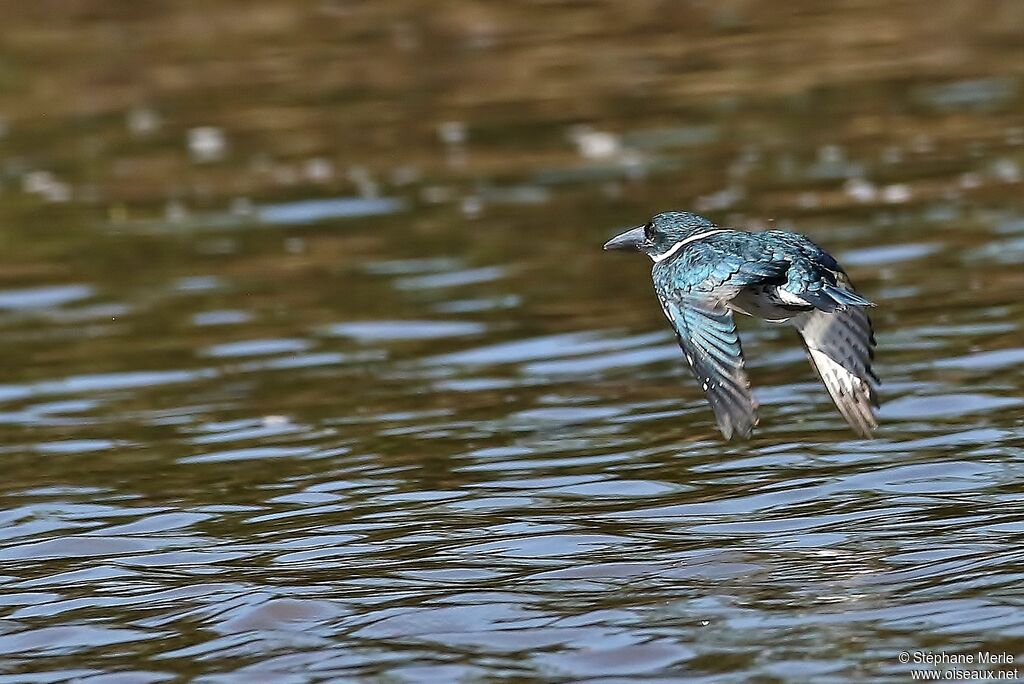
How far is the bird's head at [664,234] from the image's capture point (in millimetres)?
7423

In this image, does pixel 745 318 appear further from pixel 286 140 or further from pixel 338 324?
pixel 286 140

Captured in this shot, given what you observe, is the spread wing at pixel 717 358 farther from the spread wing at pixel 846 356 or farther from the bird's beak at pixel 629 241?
the bird's beak at pixel 629 241

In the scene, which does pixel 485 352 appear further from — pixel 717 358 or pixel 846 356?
pixel 717 358

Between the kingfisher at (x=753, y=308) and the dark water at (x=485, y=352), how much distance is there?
1.42 feet

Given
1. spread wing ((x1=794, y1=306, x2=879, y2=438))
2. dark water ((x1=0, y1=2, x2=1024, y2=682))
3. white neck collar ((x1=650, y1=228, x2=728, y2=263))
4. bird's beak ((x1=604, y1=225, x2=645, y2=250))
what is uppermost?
white neck collar ((x1=650, y1=228, x2=728, y2=263))

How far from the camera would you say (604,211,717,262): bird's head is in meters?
7.42

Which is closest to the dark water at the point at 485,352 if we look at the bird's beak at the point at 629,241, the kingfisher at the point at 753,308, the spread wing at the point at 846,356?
the spread wing at the point at 846,356

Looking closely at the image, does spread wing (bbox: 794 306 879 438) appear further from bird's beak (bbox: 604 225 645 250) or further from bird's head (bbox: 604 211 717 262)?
bird's beak (bbox: 604 225 645 250)

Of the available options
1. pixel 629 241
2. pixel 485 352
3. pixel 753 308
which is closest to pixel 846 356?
pixel 753 308

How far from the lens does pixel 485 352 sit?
960cm

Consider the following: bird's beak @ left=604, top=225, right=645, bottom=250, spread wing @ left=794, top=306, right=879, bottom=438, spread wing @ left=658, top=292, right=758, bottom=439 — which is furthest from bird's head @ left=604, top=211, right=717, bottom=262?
spread wing @ left=658, top=292, right=758, bottom=439

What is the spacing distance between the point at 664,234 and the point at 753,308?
591 millimetres

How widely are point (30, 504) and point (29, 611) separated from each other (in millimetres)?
1397

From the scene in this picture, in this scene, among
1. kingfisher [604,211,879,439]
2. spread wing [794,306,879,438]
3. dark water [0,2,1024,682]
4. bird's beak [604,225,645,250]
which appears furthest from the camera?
bird's beak [604,225,645,250]
